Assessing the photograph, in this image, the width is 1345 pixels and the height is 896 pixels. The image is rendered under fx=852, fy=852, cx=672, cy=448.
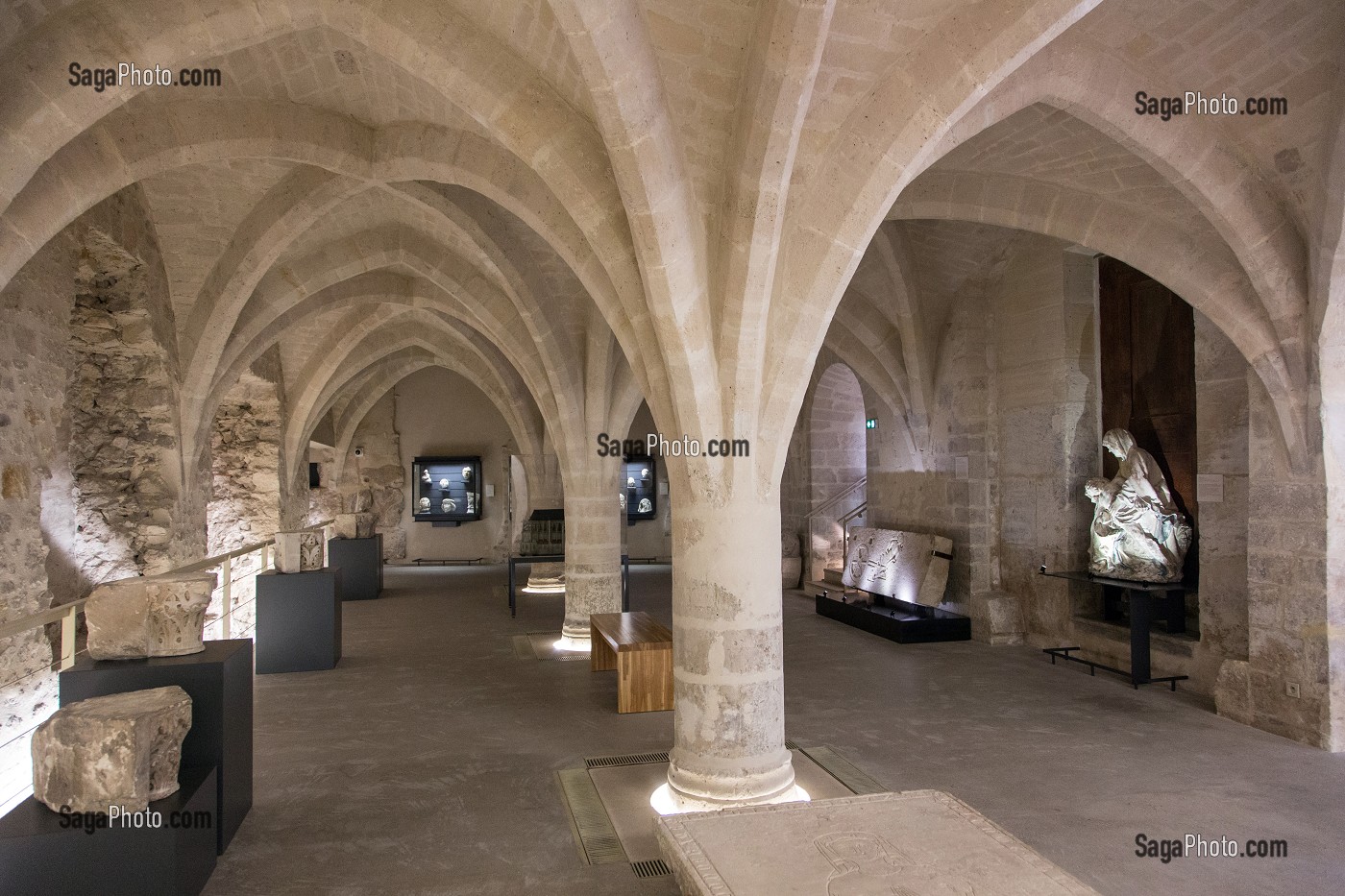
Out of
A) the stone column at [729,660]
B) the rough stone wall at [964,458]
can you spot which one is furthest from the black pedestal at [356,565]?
the stone column at [729,660]

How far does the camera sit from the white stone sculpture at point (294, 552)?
8102 millimetres

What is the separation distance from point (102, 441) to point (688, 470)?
6.54m

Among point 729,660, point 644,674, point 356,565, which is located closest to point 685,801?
point 729,660

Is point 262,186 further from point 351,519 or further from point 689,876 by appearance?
point 351,519

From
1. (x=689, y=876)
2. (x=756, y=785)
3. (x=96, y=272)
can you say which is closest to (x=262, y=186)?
(x=96, y=272)

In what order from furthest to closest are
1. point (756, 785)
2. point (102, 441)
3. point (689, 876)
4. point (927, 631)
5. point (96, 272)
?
point (927, 631), point (102, 441), point (96, 272), point (756, 785), point (689, 876)

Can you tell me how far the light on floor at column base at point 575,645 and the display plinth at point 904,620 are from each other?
10.1 feet

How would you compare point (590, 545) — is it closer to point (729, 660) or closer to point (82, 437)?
point (729, 660)

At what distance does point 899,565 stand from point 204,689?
7627 mm

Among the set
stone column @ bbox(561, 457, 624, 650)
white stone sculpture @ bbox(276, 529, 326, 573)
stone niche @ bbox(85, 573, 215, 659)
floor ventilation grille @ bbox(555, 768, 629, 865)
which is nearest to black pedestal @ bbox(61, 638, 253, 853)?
stone niche @ bbox(85, 573, 215, 659)

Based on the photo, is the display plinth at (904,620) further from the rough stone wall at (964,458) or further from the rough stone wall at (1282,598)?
the rough stone wall at (1282,598)

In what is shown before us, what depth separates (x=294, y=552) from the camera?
8.16 meters

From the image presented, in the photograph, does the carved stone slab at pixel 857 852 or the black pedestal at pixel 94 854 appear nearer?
the carved stone slab at pixel 857 852

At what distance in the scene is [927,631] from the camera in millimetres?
8758
